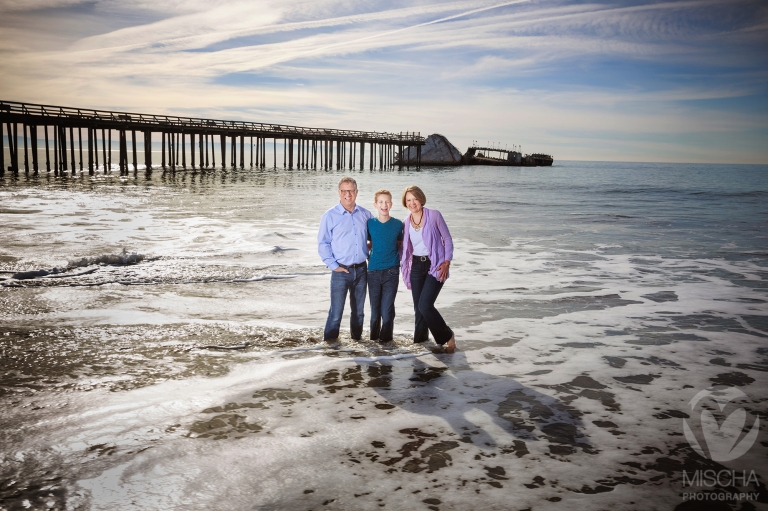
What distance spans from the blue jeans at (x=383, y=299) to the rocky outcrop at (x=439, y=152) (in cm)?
9897

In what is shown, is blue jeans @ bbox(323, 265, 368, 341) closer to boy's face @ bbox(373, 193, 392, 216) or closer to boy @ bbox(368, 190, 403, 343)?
boy @ bbox(368, 190, 403, 343)

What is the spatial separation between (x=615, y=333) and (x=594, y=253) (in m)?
7.25

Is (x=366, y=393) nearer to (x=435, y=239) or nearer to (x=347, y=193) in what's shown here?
(x=435, y=239)

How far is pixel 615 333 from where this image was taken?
649 cm

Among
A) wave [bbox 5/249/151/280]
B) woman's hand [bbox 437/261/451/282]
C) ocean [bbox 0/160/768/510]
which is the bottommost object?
ocean [bbox 0/160/768/510]

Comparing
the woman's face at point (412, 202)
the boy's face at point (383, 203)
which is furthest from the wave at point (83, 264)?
the woman's face at point (412, 202)

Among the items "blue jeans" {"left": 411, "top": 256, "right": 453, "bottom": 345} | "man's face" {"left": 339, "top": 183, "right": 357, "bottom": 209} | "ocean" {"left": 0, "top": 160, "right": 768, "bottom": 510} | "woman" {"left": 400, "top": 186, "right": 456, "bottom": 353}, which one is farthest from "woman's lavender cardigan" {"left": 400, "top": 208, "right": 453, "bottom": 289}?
"ocean" {"left": 0, "top": 160, "right": 768, "bottom": 510}

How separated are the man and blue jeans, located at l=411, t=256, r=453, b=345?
535mm

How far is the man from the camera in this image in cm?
547

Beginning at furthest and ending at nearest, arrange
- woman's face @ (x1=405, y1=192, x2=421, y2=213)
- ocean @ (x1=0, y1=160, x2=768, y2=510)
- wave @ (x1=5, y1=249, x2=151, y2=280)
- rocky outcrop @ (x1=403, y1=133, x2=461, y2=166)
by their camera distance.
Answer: rocky outcrop @ (x1=403, y1=133, x2=461, y2=166)
wave @ (x1=5, y1=249, x2=151, y2=280)
woman's face @ (x1=405, y1=192, x2=421, y2=213)
ocean @ (x1=0, y1=160, x2=768, y2=510)

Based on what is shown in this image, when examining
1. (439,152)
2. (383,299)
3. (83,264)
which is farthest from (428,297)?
(439,152)

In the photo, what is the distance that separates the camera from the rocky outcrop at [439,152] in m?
104

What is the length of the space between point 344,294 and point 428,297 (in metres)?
0.88

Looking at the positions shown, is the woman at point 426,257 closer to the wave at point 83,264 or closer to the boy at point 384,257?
the boy at point 384,257
